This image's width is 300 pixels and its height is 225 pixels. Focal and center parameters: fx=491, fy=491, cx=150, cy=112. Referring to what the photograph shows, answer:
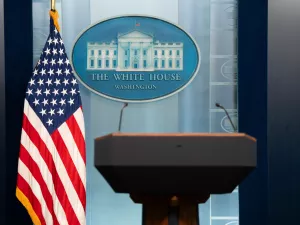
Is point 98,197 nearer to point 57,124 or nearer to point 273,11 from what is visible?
point 57,124

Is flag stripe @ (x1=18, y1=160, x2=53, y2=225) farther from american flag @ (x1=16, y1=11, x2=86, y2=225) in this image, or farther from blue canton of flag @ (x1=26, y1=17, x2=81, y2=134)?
blue canton of flag @ (x1=26, y1=17, x2=81, y2=134)

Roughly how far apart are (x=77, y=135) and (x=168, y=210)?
2162 millimetres

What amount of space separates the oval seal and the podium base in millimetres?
2535

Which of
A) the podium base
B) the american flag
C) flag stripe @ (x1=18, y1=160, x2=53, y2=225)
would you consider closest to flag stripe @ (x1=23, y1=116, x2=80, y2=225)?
the american flag

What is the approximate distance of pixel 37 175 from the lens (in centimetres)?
330

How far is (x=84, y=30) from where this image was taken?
3.80 m

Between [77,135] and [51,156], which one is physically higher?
[77,135]

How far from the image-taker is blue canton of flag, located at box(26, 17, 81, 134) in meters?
3.37

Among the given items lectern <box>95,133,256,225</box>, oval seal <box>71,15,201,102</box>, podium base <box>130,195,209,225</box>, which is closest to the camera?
lectern <box>95,133,256,225</box>

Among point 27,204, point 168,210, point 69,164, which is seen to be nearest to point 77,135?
point 69,164

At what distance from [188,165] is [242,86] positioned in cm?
274

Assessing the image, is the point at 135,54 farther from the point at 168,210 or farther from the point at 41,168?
the point at 168,210

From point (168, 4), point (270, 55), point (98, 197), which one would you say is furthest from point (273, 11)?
point (98, 197)

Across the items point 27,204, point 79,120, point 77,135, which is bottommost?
point 27,204
